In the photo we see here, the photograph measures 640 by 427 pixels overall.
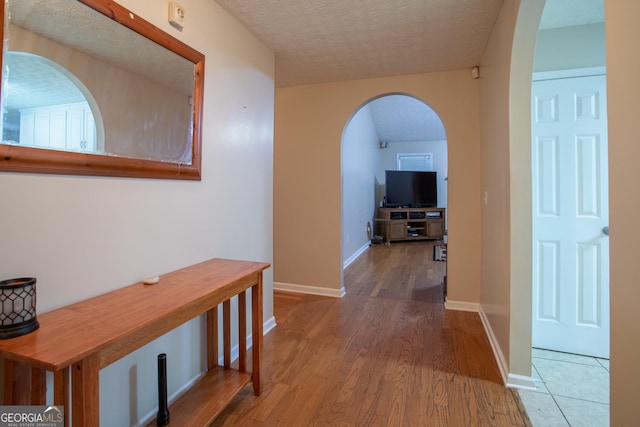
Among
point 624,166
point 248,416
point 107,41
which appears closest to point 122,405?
point 248,416

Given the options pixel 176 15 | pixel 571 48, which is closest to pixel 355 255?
pixel 571 48

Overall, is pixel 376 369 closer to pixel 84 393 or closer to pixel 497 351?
pixel 497 351

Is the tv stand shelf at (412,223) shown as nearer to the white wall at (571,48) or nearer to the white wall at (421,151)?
the white wall at (421,151)

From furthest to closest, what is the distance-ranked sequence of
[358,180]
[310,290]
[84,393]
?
[358,180], [310,290], [84,393]

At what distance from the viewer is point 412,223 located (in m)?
7.07

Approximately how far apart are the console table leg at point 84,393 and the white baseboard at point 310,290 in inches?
103

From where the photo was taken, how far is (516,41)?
163 centimetres

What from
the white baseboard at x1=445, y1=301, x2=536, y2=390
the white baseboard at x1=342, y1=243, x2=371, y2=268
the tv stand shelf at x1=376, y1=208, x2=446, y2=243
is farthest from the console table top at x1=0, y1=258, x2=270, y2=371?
the tv stand shelf at x1=376, y1=208, x2=446, y2=243

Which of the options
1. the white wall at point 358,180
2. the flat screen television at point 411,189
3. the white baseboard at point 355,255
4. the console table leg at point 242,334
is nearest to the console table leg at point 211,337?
the console table leg at point 242,334

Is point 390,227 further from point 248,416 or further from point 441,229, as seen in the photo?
point 248,416

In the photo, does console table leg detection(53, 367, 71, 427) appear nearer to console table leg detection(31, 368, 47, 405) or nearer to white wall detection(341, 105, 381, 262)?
console table leg detection(31, 368, 47, 405)

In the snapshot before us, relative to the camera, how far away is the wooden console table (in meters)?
0.79

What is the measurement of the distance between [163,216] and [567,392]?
93.7 inches

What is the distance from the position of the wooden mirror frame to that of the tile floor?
2174 mm
